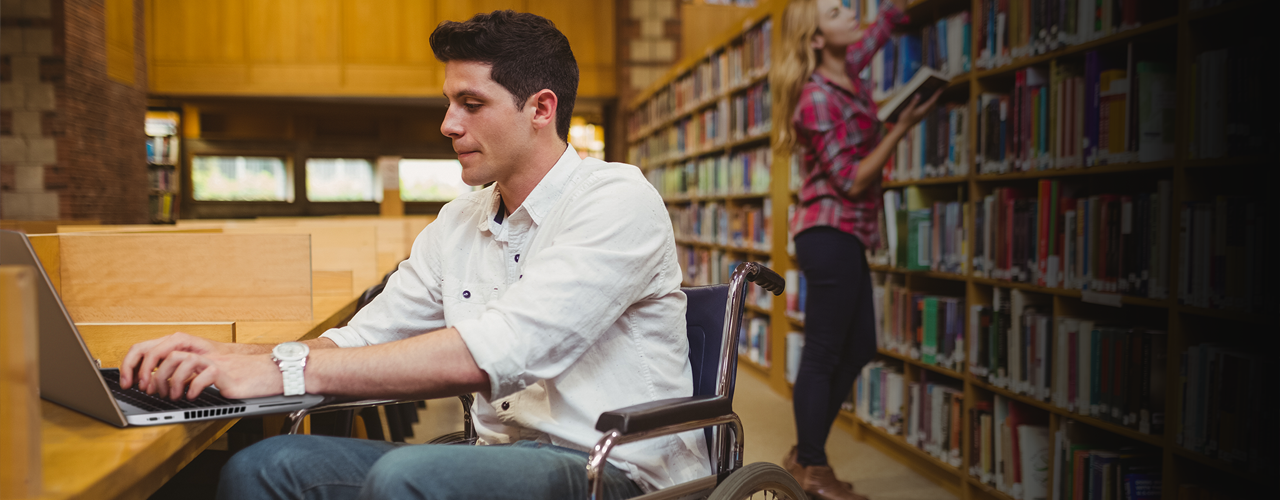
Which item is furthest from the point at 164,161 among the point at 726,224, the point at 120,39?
the point at 726,224

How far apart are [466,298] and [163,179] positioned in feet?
28.1

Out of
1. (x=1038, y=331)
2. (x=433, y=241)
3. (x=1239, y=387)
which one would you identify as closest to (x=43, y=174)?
(x=433, y=241)

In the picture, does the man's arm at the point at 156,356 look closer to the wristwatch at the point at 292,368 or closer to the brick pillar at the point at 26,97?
the wristwatch at the point at 292,368

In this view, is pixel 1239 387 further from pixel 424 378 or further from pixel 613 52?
pixel 613 52

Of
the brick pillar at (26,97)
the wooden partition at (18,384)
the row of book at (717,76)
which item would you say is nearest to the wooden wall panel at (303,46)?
the row of book at (717,76)

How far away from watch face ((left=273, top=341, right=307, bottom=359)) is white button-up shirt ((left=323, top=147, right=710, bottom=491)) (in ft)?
0.63

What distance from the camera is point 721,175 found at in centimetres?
480

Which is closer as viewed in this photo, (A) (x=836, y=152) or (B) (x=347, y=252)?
(A) (x=836, y=152)

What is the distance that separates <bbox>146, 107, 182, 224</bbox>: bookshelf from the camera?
26.3ft

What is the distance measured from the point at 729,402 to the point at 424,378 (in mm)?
407

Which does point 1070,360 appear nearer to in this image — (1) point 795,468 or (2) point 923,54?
(1) point 795,468

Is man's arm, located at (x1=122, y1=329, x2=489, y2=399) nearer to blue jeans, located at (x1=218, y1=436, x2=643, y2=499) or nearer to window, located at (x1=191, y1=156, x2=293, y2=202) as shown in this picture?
blue jeans, located at (x1=218, y1=436, x2=643, y2=499)

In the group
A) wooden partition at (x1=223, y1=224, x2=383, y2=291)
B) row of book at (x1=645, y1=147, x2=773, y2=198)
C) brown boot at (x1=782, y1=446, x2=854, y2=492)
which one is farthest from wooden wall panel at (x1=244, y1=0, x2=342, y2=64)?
brown boot at (x1=782, y1=446, x2=854, y2=492)

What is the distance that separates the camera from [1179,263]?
5.33ft
